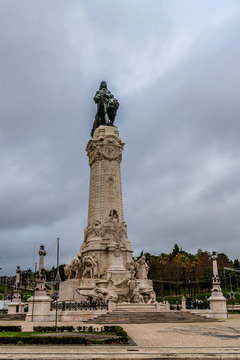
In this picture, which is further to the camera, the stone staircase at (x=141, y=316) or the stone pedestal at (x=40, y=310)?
the stone pedestal at (x=40, y=310)

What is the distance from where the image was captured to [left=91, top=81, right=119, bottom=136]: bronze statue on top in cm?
4578

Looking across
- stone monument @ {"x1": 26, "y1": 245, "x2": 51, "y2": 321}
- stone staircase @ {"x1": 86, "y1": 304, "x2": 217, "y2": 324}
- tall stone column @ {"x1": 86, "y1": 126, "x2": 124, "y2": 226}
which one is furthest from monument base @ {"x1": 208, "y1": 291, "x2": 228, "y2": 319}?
stone monument @ {"x1": 26, "y1": 245, "x2": 51, "y2": 321}

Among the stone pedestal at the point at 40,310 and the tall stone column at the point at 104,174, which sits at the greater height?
the tall stone column at the point at 104,174

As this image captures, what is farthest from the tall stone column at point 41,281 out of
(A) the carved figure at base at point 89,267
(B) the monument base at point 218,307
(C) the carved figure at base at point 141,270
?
(B) the monument base at point 218,307

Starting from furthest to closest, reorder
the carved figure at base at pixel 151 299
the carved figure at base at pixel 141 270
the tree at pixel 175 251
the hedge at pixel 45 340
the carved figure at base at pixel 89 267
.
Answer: the tree at pixel 175 251 < the carved figure at base at pixel 141 270 < the carved figure at base at pixel 89 267 < the carved figure at base at pixel 151 299 < the hedge at pixel 45 340

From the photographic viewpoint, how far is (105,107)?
45.9 meters

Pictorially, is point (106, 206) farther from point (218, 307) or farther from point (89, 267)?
point (218, 307)

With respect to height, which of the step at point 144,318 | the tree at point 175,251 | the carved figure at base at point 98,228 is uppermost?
the tree at point 175,251

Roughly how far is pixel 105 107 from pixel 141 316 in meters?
27.6

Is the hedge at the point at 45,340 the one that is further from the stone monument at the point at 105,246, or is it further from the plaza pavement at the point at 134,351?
the stone monument at the point at 105,246

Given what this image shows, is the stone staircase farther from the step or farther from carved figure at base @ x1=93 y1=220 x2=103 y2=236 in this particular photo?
carved figure at base @ x1=93 y1=220 x2=103 y2=236

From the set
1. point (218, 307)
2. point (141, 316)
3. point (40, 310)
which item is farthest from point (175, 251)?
point (40, 310)

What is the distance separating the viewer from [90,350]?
1155 centimetres

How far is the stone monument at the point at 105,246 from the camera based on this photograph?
32.8 m
